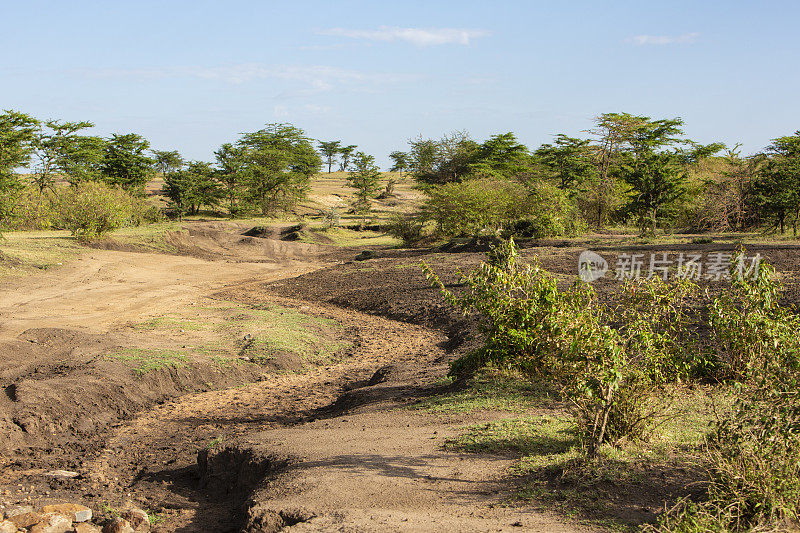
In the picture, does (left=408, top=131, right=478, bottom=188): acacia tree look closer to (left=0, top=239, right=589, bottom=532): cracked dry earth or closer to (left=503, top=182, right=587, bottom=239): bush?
(left=503, top=182, right=587, bottom=239): bush

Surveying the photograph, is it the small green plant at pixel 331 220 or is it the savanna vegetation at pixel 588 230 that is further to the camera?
the small green plant at pixel 331 220

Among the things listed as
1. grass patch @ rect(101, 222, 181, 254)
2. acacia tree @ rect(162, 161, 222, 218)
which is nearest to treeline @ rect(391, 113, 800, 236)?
grass patch @ rect(101, 222, 181, 254)

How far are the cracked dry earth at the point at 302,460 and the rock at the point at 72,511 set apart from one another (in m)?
0.39

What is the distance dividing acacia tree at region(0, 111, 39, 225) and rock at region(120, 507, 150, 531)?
18.6 m

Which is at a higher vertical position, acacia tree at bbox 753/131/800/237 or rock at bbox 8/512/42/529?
acacia tree at bbox 753/131/800/237

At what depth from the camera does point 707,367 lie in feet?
22.7

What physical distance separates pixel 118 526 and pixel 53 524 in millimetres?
470

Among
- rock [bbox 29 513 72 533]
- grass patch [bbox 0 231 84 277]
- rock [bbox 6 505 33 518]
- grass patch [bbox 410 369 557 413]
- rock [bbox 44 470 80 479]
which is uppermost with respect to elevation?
grass patch [bbox 0 231 84 277]

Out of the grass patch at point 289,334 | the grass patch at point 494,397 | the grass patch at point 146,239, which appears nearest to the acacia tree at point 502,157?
the grass patch at point 146,239

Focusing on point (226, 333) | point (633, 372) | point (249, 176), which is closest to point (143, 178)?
point (249, 176)

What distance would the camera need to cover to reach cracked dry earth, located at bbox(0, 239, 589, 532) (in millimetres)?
Result: 4453

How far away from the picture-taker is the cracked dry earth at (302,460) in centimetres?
445

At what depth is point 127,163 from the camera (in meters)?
41.7

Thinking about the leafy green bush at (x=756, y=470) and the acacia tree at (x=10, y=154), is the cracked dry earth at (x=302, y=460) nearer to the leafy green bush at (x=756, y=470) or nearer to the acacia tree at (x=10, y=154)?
the leafy green bush at (x=756, y=470)
